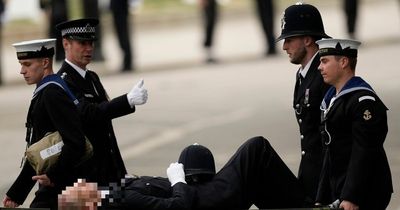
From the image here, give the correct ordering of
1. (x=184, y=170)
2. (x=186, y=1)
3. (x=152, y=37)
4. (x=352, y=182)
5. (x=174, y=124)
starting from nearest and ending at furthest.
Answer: (x=352, y=182) → (x=184, y=170) → (x=174, y=124) → (x=152, y=37) → (x=186, y=1)

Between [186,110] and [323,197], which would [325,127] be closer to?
[323,197]

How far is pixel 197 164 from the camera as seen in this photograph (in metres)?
9.16

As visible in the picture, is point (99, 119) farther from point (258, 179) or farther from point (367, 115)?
point (367, 115)

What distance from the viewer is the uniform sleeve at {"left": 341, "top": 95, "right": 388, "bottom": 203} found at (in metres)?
8.51

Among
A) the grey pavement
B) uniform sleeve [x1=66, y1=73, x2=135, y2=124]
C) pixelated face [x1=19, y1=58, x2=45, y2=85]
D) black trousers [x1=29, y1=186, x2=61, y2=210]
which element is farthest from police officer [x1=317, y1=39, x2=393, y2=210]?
the grey pavement

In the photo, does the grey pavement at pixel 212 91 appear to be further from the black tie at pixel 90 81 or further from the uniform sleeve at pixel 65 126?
the uniform sleeve at pixel 65 126

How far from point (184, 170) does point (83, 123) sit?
67 centimetres

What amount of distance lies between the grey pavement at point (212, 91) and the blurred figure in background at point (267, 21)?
0.23 meters

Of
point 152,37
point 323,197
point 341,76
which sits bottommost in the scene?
point 152,37

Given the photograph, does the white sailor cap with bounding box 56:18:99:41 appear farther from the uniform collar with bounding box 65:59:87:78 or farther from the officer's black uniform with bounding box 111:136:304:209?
the officer's black uniform with bounding box 111:136:304:209

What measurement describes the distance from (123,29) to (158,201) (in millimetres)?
17105

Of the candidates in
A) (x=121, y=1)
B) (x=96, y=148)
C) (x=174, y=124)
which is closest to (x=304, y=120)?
(x=96, y=148)

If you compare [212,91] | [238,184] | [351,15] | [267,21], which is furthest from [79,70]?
[351,15]

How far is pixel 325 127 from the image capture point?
8.84m
